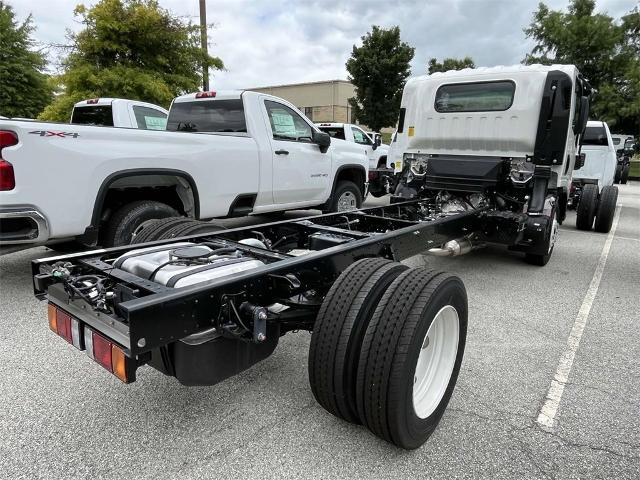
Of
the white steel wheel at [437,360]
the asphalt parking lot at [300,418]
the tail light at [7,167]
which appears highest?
the tail light at [7,167]

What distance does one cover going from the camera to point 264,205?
641 centimetres

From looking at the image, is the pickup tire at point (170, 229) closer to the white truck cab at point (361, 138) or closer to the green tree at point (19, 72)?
the white truck cab at point (361, 138)

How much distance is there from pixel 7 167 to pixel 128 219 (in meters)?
1.22

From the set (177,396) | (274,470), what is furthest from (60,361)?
(274,470)

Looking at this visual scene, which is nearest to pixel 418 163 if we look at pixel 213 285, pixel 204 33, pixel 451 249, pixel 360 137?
pixel 451 249

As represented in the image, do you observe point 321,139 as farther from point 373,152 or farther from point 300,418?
point 373,152

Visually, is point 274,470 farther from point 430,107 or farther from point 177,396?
point 430,107

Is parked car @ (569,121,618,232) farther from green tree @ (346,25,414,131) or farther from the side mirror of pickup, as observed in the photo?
green tree @ (346,25,414,131)

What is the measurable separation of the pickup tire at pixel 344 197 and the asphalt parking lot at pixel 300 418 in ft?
13.4

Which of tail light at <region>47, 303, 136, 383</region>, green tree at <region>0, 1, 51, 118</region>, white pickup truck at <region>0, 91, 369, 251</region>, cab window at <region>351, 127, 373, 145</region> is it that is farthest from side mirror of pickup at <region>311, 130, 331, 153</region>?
green tree at <region>0, 1, 51, 118</region>

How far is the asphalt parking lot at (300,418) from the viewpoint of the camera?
227cm

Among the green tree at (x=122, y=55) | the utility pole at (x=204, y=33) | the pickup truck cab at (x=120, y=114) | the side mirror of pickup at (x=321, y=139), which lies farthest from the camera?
the utility pole at (x=204, y=33)

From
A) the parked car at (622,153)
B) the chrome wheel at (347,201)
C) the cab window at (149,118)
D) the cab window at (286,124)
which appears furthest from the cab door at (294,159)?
the parked car at (622,153)

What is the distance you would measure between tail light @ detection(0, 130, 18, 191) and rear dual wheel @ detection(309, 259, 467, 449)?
9.84ft
